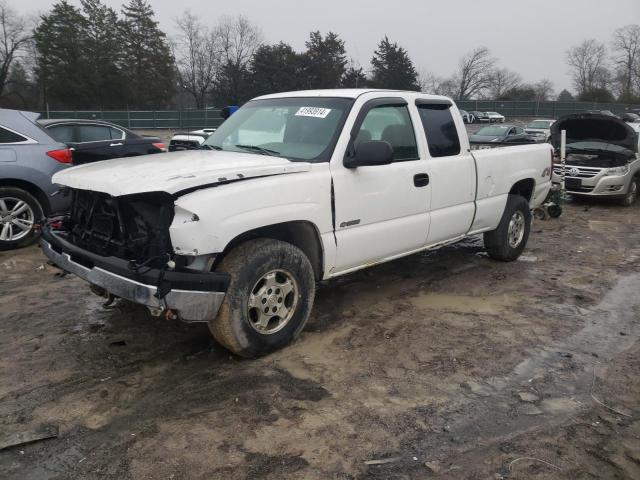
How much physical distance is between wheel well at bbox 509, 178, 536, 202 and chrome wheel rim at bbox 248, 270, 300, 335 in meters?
3.81

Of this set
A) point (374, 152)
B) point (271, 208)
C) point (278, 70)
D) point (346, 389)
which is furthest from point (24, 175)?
point (278, 70)

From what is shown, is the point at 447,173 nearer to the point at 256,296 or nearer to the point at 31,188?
the point at 256,296

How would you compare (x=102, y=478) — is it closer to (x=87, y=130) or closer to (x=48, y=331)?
(x=48, y=331)

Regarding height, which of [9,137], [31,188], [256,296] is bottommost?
[256,296]

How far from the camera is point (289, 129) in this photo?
4.58 metres

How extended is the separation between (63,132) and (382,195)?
22.9 ft

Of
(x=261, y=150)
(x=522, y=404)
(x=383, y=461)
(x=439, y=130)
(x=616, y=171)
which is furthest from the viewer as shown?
(x=616, y=171)

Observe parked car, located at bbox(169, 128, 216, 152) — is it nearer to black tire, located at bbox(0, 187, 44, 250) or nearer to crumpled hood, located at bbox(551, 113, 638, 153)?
black tire, located at bbox(0, 187, 44, 250)

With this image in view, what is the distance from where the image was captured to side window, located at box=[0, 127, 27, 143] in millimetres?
6742

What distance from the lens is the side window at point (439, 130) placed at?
5188 millimetres

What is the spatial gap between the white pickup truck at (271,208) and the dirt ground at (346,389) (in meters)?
0.50

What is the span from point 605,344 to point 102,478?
389 cm

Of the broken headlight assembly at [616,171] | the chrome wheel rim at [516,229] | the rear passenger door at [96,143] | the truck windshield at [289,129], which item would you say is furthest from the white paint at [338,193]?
the broken headlight assembly at [616,171]

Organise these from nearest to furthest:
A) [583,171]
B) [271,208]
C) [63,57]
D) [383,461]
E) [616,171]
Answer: [383,461]
[271,208]
[616,171]
[583,171]
[63,57]
